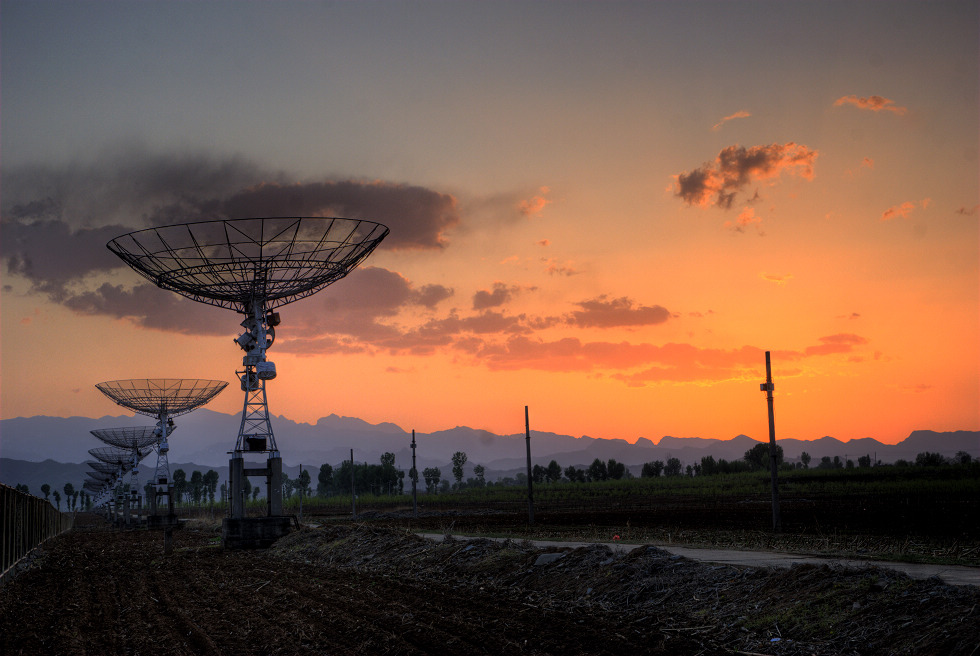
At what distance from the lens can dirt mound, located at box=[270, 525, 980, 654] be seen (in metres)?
11.3

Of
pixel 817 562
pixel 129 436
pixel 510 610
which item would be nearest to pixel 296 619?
pixel 510 610

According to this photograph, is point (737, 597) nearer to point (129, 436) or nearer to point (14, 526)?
point (14, 526)

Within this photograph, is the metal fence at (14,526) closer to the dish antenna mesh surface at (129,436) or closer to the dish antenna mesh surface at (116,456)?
the dish antenna mesh surface at (129,436)

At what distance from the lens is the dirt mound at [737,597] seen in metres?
11.3

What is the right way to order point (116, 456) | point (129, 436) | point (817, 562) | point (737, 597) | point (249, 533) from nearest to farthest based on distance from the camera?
point (737, 597), point (817, 562), point (249, 533), point (129, 436), point (116, 456)

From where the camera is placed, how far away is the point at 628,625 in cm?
1391

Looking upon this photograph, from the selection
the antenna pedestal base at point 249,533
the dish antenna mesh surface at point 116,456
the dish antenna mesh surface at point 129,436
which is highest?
the dish antenna mesh surface at point 129,436

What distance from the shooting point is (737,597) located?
47.2 feet

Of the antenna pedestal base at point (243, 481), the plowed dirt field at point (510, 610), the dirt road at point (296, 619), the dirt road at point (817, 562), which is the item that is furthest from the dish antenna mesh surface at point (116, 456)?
the dirt road at point (817, 562)

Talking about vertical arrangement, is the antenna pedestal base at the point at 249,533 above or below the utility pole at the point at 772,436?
below

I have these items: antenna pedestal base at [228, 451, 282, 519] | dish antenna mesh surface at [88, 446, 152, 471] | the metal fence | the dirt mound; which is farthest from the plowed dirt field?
dish antenna mesh surface at [88, 446, 152, 471]

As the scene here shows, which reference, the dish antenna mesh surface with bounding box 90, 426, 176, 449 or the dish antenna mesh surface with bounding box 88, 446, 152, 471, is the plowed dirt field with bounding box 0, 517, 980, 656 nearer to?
the dish antenna mesh surface with bounding box 90, 426, 176, 449

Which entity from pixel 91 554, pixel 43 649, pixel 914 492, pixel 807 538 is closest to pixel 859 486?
pixel 914 492

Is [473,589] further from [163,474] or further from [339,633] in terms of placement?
[163,474]
